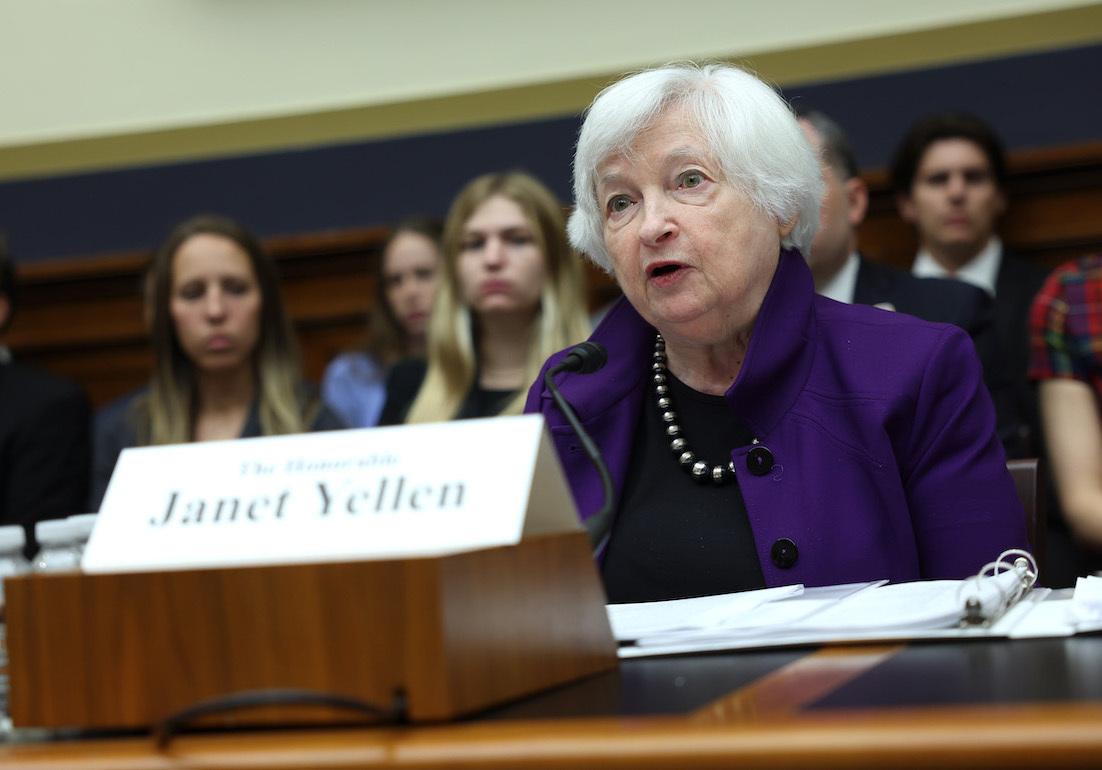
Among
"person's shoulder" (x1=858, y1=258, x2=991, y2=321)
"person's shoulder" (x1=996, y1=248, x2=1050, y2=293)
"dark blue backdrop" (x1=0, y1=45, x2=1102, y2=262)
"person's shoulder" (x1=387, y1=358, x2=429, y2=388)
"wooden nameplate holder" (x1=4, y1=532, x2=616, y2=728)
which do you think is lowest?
"wooden nameplate holder" (x1=4, y1=532, x2=616, y2=728)

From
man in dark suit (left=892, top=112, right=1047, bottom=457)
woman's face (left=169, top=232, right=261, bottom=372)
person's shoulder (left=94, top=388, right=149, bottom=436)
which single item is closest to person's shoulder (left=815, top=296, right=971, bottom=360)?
man in dark suit (left=892, top=112, right=1047, bottom=457)

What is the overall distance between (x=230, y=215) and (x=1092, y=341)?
264 centimetres

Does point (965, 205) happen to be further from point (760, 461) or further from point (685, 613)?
point (685, 613)

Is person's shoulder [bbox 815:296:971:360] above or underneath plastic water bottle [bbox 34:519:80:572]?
above

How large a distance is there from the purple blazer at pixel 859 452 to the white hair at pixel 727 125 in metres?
0.14

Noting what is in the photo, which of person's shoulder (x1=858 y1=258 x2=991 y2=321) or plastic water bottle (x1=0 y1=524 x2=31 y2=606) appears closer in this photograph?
plastic water bottle (x1=0 y1=524 x2=31 y2=606)

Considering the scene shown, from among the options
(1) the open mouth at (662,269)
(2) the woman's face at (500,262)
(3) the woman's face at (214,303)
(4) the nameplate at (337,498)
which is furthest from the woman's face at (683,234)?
(3) the woman's face at (214,303)

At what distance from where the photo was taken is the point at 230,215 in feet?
14.2

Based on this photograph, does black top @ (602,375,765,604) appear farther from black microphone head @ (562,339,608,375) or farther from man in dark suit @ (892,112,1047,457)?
man in dark suit @ (892,112,1047,457)

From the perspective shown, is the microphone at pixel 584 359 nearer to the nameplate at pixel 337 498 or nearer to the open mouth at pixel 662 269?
the nameplate at pixel 337 498

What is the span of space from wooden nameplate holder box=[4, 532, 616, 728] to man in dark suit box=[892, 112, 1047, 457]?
2.63 m

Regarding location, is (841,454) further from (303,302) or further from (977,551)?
(303,302)

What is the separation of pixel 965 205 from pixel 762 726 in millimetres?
2916

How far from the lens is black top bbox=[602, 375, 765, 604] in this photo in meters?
1.70
